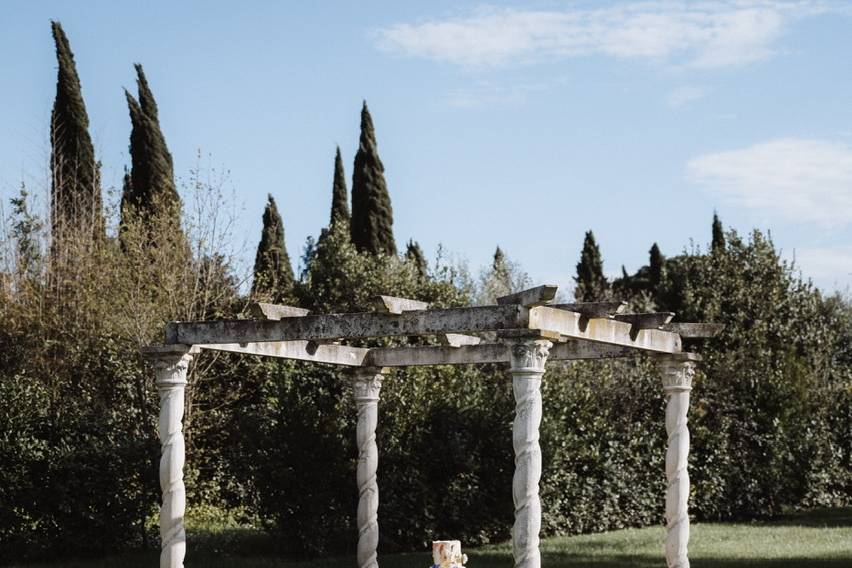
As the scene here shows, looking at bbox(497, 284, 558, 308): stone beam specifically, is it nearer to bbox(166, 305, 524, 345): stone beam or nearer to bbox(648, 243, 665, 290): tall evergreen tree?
bbox(166, 305, 524, 345): stone beam

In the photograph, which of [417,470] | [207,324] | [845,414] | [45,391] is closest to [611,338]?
[207,324]

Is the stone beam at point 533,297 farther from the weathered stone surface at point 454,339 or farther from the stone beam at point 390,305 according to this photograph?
the weathered stone surface at point 454,339

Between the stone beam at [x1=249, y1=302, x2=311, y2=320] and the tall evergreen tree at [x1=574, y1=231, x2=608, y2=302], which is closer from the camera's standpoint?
the stone beam at [x1=249, y1=302, x2=311, y2=320]

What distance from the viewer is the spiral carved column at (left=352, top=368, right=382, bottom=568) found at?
595 inches

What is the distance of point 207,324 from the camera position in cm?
1238

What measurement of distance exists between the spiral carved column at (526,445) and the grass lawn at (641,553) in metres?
6.19

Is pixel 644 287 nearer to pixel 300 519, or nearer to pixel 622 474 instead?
pixel 622 474

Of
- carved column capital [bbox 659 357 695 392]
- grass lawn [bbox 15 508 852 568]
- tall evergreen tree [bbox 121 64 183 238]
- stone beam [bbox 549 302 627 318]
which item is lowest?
grass lawn [bbox 15 508 852 568]

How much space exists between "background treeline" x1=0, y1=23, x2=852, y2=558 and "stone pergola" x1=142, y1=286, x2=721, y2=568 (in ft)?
12.7

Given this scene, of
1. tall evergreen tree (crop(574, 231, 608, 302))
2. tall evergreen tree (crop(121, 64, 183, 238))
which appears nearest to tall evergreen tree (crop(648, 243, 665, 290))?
tall evergreen tree (crop(574, 231, 608, 302))

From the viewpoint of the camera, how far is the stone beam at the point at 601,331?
1114cm

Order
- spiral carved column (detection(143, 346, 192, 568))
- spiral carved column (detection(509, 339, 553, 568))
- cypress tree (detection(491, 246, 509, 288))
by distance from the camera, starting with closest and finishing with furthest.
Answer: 1. spiral carved column (detection(509, 339, 553, 568))
2. spiral carved column (detection(143, 346, 192, 568))
3. cypress tree (detection(491, 246, 509, 288))

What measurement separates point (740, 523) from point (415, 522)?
300 inches

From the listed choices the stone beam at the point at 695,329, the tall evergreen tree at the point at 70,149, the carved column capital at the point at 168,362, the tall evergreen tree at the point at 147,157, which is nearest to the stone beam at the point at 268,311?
the carved column capital at the point at 168,362
